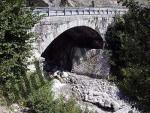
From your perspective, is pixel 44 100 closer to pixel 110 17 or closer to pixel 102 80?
pixel 102 80

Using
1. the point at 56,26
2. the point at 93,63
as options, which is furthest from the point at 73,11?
the point at 93,63

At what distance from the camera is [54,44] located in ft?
119

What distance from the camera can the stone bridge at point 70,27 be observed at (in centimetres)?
2266

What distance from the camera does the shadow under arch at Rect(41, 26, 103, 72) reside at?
34219mm

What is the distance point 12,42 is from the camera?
51.3 feet

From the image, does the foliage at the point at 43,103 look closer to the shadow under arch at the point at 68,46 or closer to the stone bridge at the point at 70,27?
the stone bridge at the point at 70,27

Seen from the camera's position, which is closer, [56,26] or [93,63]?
[56,26]

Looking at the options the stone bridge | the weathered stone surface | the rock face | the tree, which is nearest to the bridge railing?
A: the stone bridge

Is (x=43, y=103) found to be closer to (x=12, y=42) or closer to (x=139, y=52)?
(x=12, y=42)

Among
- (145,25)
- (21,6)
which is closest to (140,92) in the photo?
(145,25)

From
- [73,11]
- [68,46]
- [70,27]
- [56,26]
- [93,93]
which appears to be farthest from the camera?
[68,46]

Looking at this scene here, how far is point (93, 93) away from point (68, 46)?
874 cm

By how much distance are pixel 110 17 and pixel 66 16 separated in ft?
32.1

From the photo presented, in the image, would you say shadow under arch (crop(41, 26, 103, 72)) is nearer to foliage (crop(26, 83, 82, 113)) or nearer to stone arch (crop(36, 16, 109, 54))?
stone arch (crop(36, 16, 109, 54))
